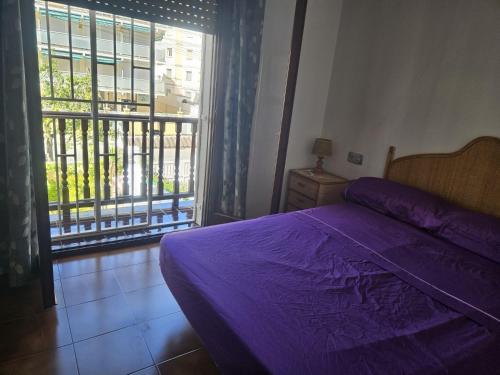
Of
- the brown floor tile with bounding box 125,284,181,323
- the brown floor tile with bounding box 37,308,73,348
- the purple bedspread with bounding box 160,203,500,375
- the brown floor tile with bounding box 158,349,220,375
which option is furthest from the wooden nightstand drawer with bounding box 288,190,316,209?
the brown floor tile with bounding box 37,308,73,348

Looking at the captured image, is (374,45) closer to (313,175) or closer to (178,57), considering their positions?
(313,175)

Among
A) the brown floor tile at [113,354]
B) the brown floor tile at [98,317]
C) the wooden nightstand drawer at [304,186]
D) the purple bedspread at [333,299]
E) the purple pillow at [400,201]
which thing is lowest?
the brown floor tile at [113,354]

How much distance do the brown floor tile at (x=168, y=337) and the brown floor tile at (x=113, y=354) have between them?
0.15 ft

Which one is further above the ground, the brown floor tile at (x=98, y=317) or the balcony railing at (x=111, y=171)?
the balcony railing at (x=111, y=171)

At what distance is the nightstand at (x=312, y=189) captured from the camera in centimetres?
305

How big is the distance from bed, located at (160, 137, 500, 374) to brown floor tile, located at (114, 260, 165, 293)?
638 mm

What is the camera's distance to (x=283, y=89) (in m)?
3.20

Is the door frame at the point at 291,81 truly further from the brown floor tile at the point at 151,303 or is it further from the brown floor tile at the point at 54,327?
the brown floor tile at the point at 54,327

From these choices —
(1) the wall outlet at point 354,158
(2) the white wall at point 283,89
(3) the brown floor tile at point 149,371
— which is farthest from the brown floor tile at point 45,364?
(1) the wall outlet at point 354,158

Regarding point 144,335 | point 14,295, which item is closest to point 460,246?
point 144,335

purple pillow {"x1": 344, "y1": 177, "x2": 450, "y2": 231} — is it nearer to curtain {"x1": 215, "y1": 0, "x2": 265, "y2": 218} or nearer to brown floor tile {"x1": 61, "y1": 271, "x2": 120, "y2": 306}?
curtain {"x1": 215, "y1": 0, "x2": 265, "y2": 218}

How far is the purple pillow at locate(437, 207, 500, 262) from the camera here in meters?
1.92

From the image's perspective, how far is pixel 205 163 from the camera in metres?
3.06

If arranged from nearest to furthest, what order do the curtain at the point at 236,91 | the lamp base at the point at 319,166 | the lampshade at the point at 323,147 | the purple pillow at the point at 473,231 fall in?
the purple pillow at the point at 473,231, the curtain at the point at 236,91, the lampshade at the point at 323,147, the lamp base at the point at 319,166
